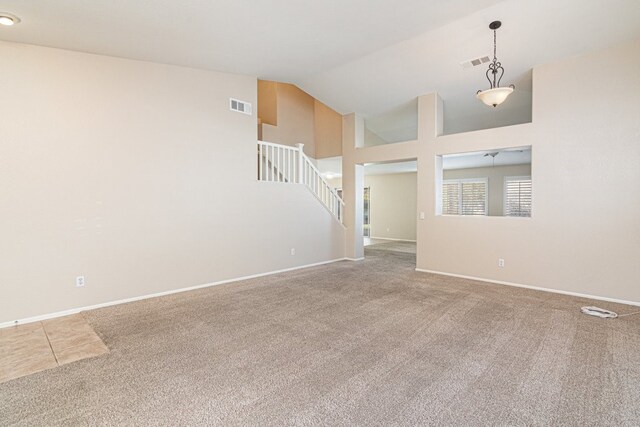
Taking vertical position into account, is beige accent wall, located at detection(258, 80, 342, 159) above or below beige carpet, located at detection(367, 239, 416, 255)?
above

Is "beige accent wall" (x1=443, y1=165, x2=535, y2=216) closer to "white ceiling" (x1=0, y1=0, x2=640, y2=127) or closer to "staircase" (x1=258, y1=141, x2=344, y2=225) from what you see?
"white ceiling" (x1=0, y1=0, x2=640, y2=127)

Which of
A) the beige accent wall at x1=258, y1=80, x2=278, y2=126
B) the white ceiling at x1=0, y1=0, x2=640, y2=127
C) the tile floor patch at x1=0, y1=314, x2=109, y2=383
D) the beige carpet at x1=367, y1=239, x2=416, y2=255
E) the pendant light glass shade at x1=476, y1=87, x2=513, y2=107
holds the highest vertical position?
the beige accent wall at x1=258, y1=80, x2=278, y2=126

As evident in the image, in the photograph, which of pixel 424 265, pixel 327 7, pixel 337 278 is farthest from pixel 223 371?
pixel 424 265

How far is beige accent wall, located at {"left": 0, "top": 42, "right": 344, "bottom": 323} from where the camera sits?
140 inches

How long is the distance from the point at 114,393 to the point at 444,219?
17.6 ft

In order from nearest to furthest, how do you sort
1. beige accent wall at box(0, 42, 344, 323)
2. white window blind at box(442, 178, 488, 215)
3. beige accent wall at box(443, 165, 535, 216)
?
beige accent wall at box(0, 42, 344, 323), beige accent wall at box(443, 165, 535, 216), white window blind at box(442, 178, 488, 215)

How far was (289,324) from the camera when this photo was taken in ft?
11.3

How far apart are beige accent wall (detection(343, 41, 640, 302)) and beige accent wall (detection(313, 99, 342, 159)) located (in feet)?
11.2

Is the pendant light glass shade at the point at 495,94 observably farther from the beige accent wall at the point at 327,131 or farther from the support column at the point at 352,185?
the beige accent wall at the point at 327,131

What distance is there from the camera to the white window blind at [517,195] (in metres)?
8.98

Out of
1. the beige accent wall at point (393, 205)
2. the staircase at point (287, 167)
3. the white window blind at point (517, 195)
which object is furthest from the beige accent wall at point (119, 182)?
the white window blind at point (517, 195)

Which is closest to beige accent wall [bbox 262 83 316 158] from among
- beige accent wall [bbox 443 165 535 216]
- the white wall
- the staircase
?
the staircase

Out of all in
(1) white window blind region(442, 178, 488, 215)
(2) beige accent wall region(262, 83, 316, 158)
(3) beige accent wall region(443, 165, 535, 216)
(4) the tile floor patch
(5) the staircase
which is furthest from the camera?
(1) white window blind region(442, 178, 488, 215)

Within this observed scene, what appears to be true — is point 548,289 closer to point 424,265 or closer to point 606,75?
point 424,265
